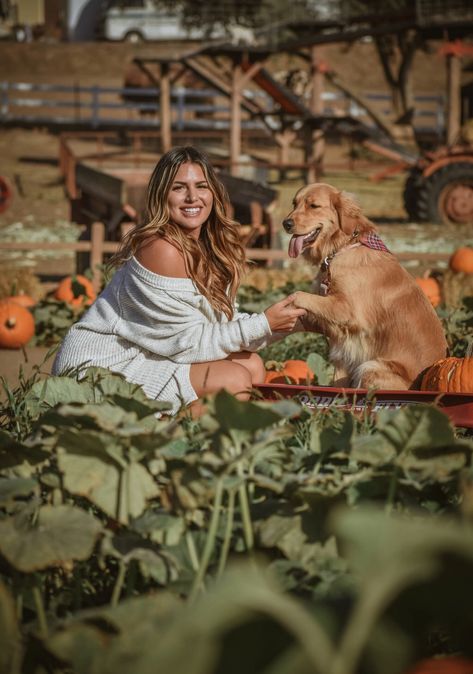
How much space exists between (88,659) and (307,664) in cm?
46

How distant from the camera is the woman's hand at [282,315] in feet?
12.3

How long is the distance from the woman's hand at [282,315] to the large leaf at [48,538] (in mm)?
1801

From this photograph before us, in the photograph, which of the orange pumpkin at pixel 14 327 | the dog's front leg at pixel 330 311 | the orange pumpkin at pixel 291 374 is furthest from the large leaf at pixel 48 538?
the orange pumpkin at pixel 14 327

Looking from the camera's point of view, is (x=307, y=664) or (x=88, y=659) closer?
(x=307, y=664)

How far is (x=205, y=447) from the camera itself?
2.81 m

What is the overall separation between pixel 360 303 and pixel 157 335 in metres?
1.05

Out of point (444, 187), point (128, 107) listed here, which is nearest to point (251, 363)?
Result: point (444, 187)

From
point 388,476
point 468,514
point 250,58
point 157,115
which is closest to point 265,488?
point 388,476

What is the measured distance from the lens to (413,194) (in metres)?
15.9

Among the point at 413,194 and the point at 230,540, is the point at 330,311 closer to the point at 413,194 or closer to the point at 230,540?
the point at 230,540

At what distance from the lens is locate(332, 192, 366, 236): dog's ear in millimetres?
4426

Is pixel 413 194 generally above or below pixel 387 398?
above

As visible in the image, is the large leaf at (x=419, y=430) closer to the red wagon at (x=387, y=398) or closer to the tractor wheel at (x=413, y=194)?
the red wagon at (x=387, y=398)

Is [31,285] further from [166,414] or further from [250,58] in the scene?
[250,58]
